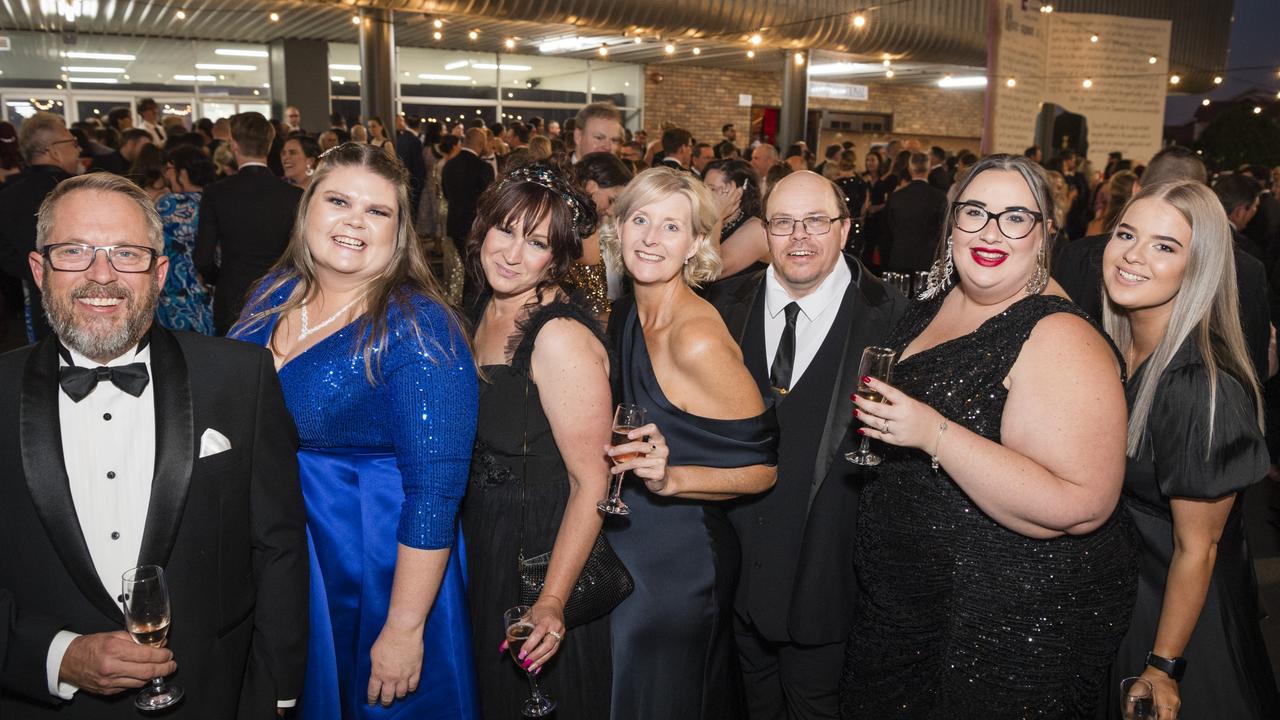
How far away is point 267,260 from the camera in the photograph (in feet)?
16.8

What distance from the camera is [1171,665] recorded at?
1.95 m

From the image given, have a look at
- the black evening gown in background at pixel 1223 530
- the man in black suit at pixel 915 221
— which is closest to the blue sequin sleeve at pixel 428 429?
the black evening gown in background at pixel 1223 530

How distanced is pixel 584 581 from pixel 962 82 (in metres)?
21.4

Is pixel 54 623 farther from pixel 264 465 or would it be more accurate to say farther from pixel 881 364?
pixel 881 364

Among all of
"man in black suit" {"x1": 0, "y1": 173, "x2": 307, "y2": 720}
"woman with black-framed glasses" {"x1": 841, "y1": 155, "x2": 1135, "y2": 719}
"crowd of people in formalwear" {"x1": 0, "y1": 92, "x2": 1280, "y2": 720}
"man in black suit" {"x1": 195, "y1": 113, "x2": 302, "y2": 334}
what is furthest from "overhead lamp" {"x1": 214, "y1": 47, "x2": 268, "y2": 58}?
"woman with black-framed glasses" {"x1": 841, "y1": 155, "x2": 1135, "y2": 719}

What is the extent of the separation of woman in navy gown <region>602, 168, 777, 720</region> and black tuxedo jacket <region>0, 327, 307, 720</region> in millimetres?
795

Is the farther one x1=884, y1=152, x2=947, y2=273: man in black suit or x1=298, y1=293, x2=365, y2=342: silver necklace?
x1=884, y1=152, x2=947, y2=273: man in black suit

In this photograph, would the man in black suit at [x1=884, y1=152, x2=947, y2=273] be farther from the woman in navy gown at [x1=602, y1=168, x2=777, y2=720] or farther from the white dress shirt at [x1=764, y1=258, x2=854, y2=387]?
the woman in navy gown at [x1=602, y1=168, x2=777, y2=720]

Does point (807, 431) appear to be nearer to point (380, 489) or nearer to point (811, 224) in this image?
point (811, 224)

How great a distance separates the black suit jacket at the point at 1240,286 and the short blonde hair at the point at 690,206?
163cm

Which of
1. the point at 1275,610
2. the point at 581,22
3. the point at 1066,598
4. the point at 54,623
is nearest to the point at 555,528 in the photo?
the point at 54,623

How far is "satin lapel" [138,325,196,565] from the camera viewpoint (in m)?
1.55

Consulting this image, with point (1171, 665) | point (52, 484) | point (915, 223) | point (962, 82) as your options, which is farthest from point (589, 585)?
point (962, 82)

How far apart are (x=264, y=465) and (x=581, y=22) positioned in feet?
31.9
